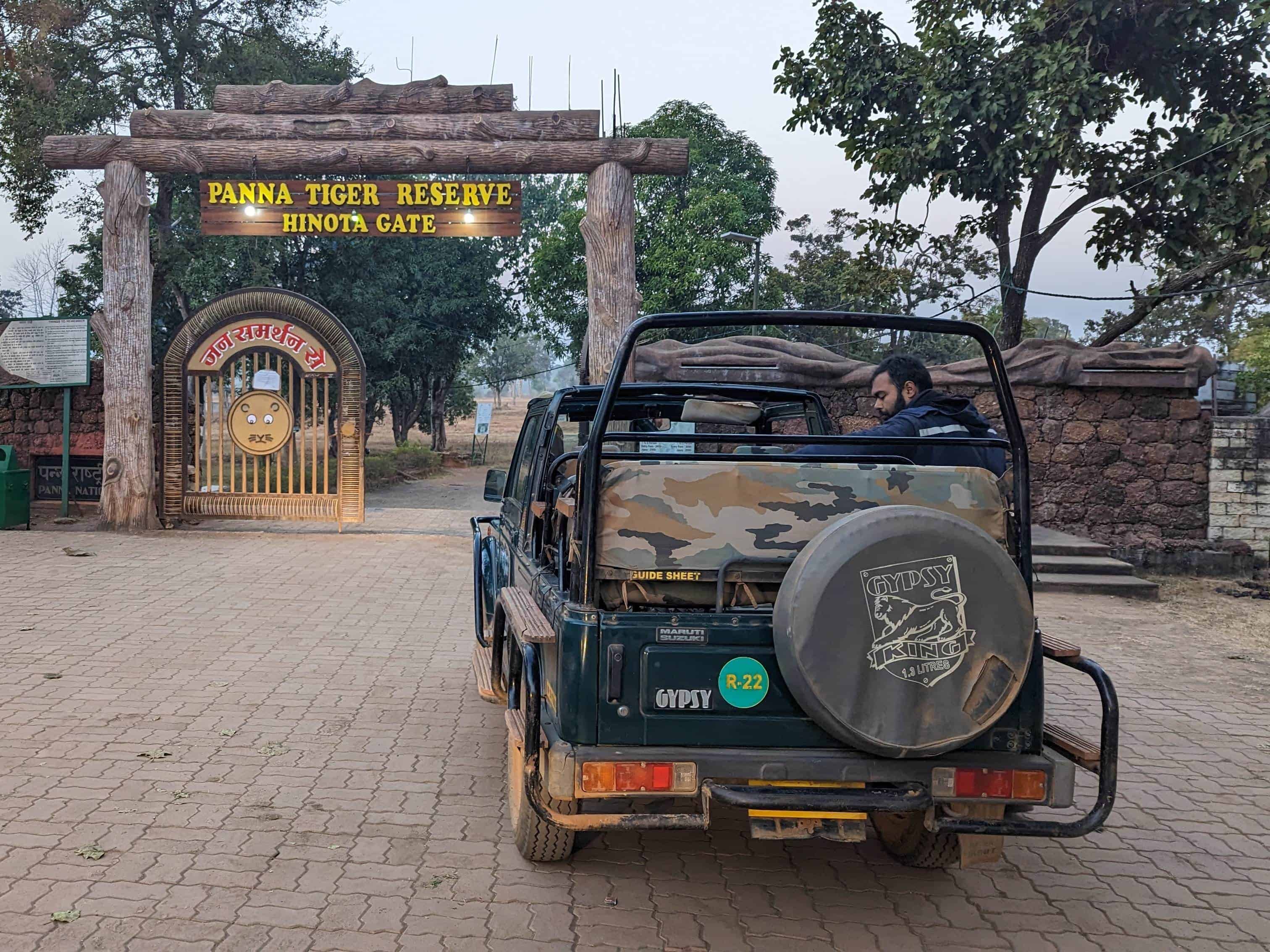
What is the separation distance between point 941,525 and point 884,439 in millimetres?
466

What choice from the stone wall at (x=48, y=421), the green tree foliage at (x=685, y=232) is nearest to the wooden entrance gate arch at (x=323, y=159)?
the stone wall at (x=48, y=421)

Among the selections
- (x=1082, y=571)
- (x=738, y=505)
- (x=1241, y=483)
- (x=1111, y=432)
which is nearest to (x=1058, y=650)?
(x=738, y=505)

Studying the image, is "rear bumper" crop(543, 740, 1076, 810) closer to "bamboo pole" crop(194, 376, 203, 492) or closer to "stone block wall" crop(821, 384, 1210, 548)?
"stone block wall" crop(821, 384, 1210, 548)

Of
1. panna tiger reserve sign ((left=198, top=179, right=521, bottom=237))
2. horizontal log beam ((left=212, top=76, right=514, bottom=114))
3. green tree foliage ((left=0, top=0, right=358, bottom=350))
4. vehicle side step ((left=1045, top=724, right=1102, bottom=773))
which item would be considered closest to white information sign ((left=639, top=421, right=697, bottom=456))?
vehicle side step ((left=1045, top=724, right=1102, bottom=773))

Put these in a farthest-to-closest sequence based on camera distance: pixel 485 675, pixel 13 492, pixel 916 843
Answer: pixel 13 492 → pixel 485 675 → pixel 916 843

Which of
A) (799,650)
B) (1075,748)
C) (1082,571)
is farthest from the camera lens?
(1082,571)

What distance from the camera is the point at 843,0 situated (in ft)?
53.0

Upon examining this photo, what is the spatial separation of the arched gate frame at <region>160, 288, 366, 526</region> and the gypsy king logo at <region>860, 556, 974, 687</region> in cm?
1094

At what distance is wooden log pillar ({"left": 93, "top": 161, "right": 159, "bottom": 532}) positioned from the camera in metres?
13.5

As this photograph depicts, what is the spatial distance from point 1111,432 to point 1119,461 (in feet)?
1.16

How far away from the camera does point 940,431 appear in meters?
4.33

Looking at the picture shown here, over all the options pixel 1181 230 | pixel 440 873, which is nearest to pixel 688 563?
pixel 440 873

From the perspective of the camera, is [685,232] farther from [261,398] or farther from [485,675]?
[485,675]

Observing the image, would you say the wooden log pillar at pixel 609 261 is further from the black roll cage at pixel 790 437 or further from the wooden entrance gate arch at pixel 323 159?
the black roll cage at pixel 790 437
